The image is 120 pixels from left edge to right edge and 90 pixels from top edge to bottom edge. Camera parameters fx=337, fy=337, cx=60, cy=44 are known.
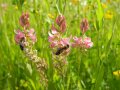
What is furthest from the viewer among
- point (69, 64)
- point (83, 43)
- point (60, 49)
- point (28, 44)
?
point (69, 64)

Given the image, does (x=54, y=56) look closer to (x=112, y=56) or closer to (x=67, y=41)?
(x=67, y=41)

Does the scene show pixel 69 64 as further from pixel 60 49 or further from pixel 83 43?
pixel 60 49

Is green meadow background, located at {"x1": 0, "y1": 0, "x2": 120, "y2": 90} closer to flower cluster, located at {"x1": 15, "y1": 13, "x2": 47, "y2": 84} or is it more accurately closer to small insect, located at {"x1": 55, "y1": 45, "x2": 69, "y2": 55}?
flower cluster, located at {"x1": 15, "y1": 13, "x2": 47, "y2": 84}

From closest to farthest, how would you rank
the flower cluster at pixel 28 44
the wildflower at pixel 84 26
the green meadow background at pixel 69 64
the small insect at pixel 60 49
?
the small insect at pixel 60 49
the flower cluster at pixel 28 44
the wildflower at pixel 84 26
the green meadow background at pixel 69 64

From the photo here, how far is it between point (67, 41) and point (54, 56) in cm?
9

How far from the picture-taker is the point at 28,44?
1.36m

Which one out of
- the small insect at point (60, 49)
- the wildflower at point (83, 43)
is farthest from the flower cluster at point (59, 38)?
the wildflower at point (83, 43)

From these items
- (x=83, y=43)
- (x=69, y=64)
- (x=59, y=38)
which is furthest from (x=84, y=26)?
(x=69, y=64)

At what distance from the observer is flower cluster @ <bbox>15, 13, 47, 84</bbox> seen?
1349 millimetres

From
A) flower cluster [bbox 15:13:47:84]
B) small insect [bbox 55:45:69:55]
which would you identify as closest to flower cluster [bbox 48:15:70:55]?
small insect [bbox 55:45:69:55]

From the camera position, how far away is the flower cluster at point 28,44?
4.42 feet

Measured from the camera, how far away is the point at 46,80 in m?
1.45

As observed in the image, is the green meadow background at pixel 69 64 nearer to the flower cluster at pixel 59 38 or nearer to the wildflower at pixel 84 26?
the wildflower at pixel 84 26

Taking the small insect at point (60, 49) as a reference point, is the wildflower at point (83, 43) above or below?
above
